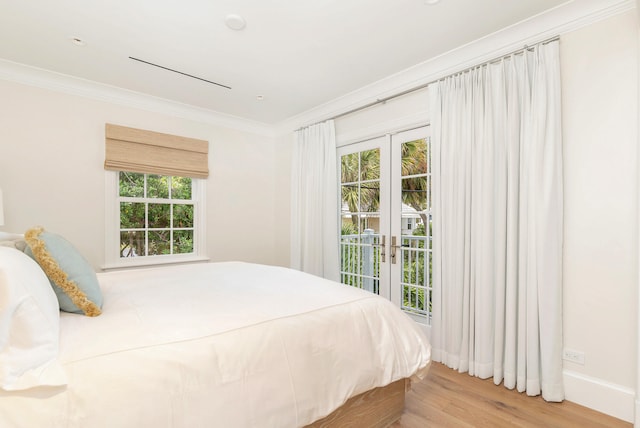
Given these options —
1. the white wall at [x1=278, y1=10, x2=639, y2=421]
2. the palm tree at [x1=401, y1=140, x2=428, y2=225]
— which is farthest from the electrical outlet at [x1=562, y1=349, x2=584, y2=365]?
the palm tree at [x1=401, y1=140, x2=428, y2=225]

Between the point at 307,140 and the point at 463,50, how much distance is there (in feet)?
6.88

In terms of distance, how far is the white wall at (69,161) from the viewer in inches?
117

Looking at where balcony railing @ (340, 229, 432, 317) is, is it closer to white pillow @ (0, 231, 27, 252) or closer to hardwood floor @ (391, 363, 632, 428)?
hardwood floor @ (391, 363, 632, 428)

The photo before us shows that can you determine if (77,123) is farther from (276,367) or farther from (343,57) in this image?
(276,367)

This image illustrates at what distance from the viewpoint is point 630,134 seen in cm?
195

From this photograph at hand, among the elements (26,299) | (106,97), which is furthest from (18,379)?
(106,97)

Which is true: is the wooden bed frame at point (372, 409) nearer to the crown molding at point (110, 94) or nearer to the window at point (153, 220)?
the window at point (153, 220)

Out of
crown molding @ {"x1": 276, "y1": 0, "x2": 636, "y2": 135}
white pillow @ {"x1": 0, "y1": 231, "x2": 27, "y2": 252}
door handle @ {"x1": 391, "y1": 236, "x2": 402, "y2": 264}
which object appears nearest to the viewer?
white pillow @ {"x1": 0, "y1": 231, "x2": 27, "y2": 252}

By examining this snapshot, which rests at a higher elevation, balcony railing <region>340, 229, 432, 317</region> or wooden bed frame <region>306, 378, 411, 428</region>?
balcony railing <region>340, 229, 432, 317</region>

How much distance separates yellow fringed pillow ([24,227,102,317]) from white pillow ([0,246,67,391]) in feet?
1.06

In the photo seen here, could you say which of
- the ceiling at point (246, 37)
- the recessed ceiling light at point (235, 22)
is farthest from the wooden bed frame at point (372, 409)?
the recessed ceiling light at point (235, 22)

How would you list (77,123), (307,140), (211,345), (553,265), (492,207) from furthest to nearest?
1. (307,140)
2. (77,123)
3. (492,207)
4. (553,265)
5. (211,345)

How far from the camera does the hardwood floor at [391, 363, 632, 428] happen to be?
1894 mm

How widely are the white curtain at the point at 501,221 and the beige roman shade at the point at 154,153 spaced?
282cm
